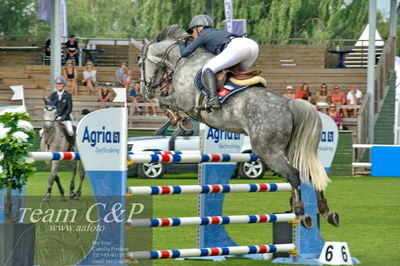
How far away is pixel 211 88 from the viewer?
887 centimetres

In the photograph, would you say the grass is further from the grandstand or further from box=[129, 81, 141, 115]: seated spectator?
the grandstand

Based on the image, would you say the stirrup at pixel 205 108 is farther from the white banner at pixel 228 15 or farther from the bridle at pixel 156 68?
the white banner at pixel 228 15

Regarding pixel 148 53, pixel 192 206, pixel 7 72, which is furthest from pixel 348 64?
pixel 148 53

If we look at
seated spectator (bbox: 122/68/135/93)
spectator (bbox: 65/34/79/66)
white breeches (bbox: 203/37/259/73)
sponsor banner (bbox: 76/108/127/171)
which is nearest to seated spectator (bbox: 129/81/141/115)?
seated spectator (bbox: 122/68/135/93)

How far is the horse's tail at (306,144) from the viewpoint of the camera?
8.56m

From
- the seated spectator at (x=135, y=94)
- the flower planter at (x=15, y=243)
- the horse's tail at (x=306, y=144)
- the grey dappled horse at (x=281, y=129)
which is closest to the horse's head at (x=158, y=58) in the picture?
the grey dappled horse at (x=281, y=129)

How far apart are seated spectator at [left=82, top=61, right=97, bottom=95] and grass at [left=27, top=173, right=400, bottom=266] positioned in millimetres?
5199

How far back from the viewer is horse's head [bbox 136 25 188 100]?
973cm

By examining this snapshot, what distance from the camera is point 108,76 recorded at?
88.3 feet

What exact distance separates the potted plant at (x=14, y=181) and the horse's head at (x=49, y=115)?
7545 millimetres

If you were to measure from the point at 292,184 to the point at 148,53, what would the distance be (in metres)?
2.30

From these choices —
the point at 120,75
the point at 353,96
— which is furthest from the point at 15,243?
the point at 120,75

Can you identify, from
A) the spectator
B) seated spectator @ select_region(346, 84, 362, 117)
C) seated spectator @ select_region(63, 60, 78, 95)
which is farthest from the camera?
the spectator

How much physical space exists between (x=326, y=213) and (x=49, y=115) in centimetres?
746
